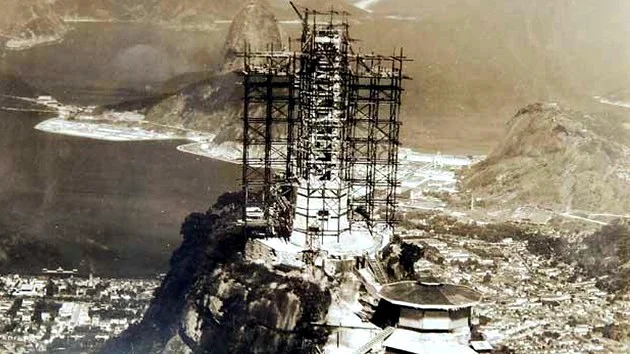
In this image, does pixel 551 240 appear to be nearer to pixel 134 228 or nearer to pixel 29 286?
pixel 134 228

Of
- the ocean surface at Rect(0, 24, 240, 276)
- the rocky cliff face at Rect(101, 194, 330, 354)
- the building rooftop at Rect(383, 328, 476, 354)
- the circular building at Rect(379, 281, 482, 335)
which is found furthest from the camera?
the ocean surface at Rect(0, 24, 240, 276)

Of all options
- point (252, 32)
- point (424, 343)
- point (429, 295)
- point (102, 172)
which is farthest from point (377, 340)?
point (102, 172)

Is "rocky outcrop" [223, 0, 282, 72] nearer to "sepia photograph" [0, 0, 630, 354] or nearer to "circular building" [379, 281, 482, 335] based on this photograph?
"sepia photograph" [0, 0, 630, 354]

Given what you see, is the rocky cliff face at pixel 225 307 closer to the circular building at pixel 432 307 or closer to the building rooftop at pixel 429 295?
the building rooftop at pixel 429 295

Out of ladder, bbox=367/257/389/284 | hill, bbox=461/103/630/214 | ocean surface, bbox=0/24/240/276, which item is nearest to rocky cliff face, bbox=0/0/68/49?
ocean surface, bbox=0/24/240/276

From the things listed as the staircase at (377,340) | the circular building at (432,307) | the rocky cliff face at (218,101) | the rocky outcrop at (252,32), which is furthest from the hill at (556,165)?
the staircase at (377,340)

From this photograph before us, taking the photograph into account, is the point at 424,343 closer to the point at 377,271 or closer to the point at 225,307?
the point at 377,271

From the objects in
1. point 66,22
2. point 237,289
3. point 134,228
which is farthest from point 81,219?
point 237,289
